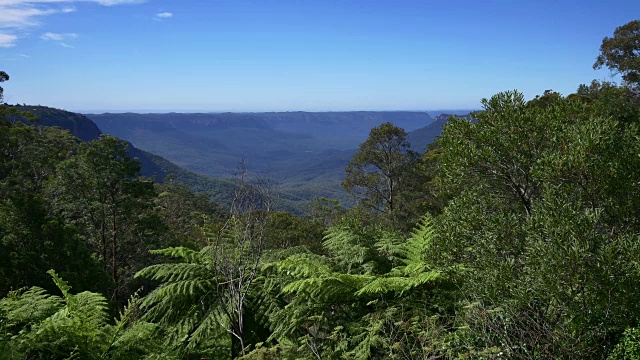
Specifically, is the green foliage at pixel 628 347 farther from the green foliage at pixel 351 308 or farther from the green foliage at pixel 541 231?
the green foliage at pixel 351 308

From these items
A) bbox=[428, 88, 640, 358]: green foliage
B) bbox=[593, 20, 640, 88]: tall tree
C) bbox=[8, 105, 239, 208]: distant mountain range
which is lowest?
bbox=[8, 105, 239, 208]: distant mountain range

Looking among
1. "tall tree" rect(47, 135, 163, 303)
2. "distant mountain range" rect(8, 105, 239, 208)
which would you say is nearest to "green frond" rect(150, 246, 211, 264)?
"tall tree" rect(47, 135, 163, 303)

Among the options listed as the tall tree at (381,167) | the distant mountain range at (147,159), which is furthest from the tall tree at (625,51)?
the distant mountain range at (147,159)

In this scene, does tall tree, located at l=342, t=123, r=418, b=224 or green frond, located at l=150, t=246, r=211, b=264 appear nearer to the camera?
green frond, located at l=150, t=246, r=211, b=264

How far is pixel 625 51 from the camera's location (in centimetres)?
3356

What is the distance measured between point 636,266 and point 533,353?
1378 millimetres

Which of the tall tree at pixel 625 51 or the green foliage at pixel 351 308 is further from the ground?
the tall tree at pixel 625 51

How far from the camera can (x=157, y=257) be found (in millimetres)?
18359

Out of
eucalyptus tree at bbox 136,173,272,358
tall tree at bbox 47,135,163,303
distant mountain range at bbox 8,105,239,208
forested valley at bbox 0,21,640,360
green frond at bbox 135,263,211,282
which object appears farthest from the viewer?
distant mountain range at bbox 8,105,239,208

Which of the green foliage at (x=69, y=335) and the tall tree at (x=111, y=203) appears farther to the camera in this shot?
the tall tree at (x=111, y=203)

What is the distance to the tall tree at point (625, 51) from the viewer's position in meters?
32.2

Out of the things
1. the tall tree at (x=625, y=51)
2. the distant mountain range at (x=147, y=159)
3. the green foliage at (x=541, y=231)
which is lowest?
the distant mountain range at (x=147, y=159)

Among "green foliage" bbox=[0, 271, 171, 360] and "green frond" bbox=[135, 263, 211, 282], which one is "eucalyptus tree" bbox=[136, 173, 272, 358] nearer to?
"green frond" bbox=[135, 263, 211, 282]

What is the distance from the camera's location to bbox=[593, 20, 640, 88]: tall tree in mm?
32250
